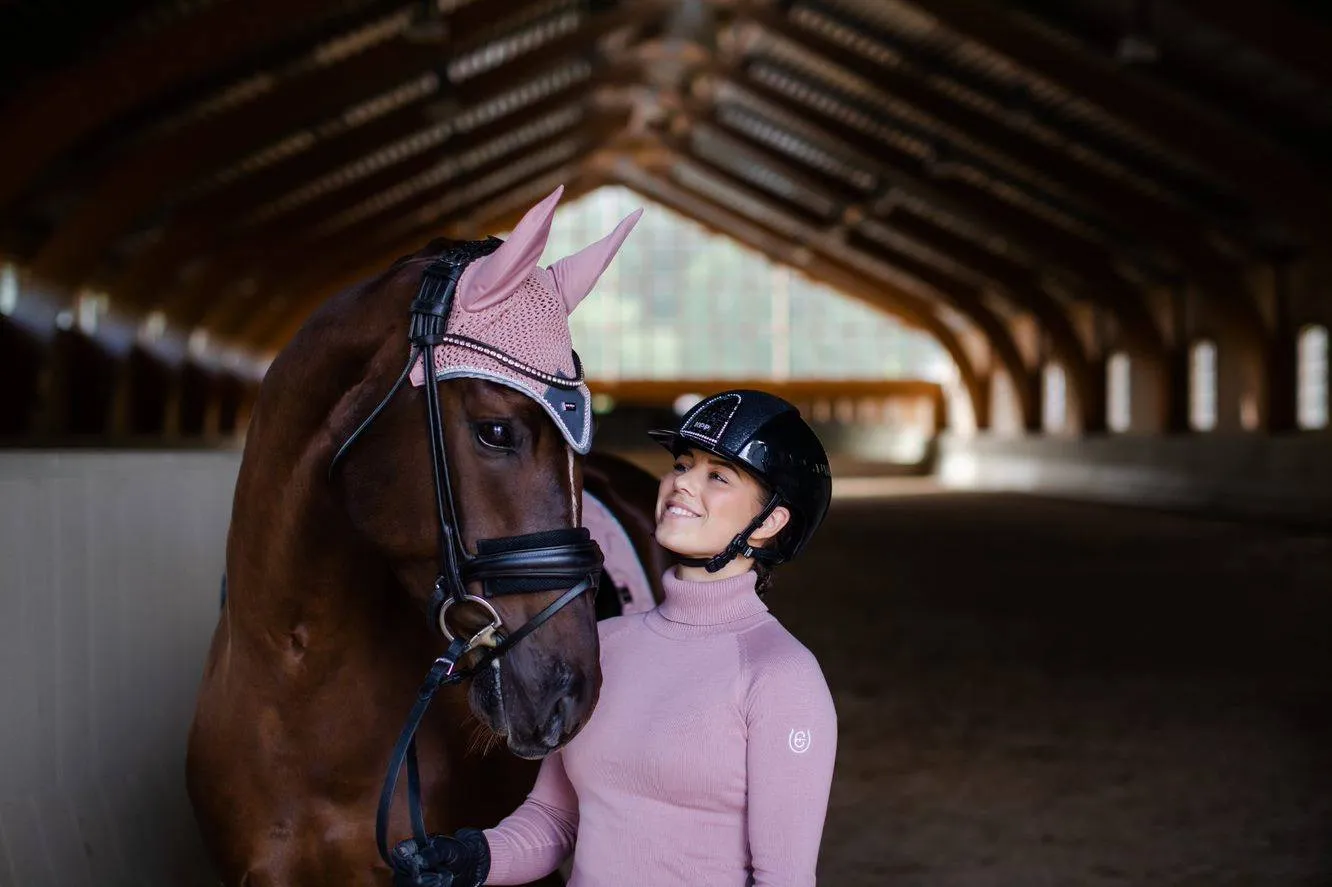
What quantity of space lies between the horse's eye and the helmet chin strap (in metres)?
0.33

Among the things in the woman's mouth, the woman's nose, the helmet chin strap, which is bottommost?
the helmet chin strap

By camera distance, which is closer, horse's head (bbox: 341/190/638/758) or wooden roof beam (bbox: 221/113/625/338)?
horse's head (bbox: 341/190/638/758)

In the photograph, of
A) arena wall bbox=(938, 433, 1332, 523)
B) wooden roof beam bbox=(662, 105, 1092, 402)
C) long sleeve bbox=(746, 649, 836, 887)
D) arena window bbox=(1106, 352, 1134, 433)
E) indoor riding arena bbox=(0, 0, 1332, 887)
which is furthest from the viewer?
arena window bbox=(1106, 352, 1134, 433)

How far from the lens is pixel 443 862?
2.03 meters

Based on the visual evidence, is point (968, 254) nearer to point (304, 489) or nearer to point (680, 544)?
point (304, 489)

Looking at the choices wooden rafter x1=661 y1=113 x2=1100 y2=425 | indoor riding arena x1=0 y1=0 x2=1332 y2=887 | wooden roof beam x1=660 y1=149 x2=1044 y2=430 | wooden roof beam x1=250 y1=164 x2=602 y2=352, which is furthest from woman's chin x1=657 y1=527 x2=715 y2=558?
wooden roof beam x1=660 y1=149 x2=1044 y2=430

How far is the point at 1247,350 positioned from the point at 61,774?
71.6 feet

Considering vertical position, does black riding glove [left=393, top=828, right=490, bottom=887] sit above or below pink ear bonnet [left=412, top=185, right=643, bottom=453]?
below

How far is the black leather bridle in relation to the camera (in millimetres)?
2059

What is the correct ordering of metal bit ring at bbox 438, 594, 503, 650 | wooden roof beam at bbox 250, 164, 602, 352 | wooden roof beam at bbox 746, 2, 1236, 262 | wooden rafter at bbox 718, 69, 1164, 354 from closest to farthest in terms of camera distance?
metal bit ring at bbox 438, 594, 503, 650 → wooden roof beam at bbox 746, 2, 1236, 262 → wooden rafter at bbox 718, 69, 1164, 354 → wooden roof beam at bbox 250, 164, 602, 352

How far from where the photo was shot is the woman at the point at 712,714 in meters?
1.95

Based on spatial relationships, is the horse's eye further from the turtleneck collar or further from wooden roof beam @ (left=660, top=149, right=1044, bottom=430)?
wooden roof beam @ (left=660, top=149, right=1044, bottom=430)

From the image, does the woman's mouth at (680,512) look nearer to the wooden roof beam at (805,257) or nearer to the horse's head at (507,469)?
the horse's head at (507,469)

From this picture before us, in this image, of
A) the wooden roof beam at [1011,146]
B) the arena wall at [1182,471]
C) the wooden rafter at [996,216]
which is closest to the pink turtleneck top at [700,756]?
the arena wall at [1182,471]
